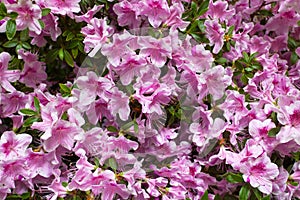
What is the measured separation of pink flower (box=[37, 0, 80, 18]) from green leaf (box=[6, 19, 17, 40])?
113mm

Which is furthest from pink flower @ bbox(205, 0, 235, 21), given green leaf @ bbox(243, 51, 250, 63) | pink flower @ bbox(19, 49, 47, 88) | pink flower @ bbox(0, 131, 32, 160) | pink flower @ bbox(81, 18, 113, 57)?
pink flower @ bbox(0, 131, 32, 160)

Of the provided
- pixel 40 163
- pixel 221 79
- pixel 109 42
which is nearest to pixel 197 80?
pixel 221 79

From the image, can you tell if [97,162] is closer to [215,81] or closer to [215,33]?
[215,81]

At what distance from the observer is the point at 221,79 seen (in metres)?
1.70

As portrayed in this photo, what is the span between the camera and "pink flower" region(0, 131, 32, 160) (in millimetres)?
1605

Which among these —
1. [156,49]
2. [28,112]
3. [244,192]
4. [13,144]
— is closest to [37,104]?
[28,112]

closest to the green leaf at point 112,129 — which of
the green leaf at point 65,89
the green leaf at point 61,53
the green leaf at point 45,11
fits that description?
the green leaf at point 65,89

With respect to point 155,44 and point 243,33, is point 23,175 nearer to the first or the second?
point 155,44

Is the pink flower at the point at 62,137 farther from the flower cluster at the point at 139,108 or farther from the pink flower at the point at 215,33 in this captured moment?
the pink flower at the point at 215,33

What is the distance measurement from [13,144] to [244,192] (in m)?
0.73

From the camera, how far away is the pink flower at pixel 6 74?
1657mm

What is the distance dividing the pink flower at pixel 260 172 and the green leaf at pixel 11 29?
32.1 inches

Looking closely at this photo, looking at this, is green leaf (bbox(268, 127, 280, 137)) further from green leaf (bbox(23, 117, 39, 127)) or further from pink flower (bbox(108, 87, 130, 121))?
green leaf (bbox(23, 117, 39, 127))

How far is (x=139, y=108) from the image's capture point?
163 cm
